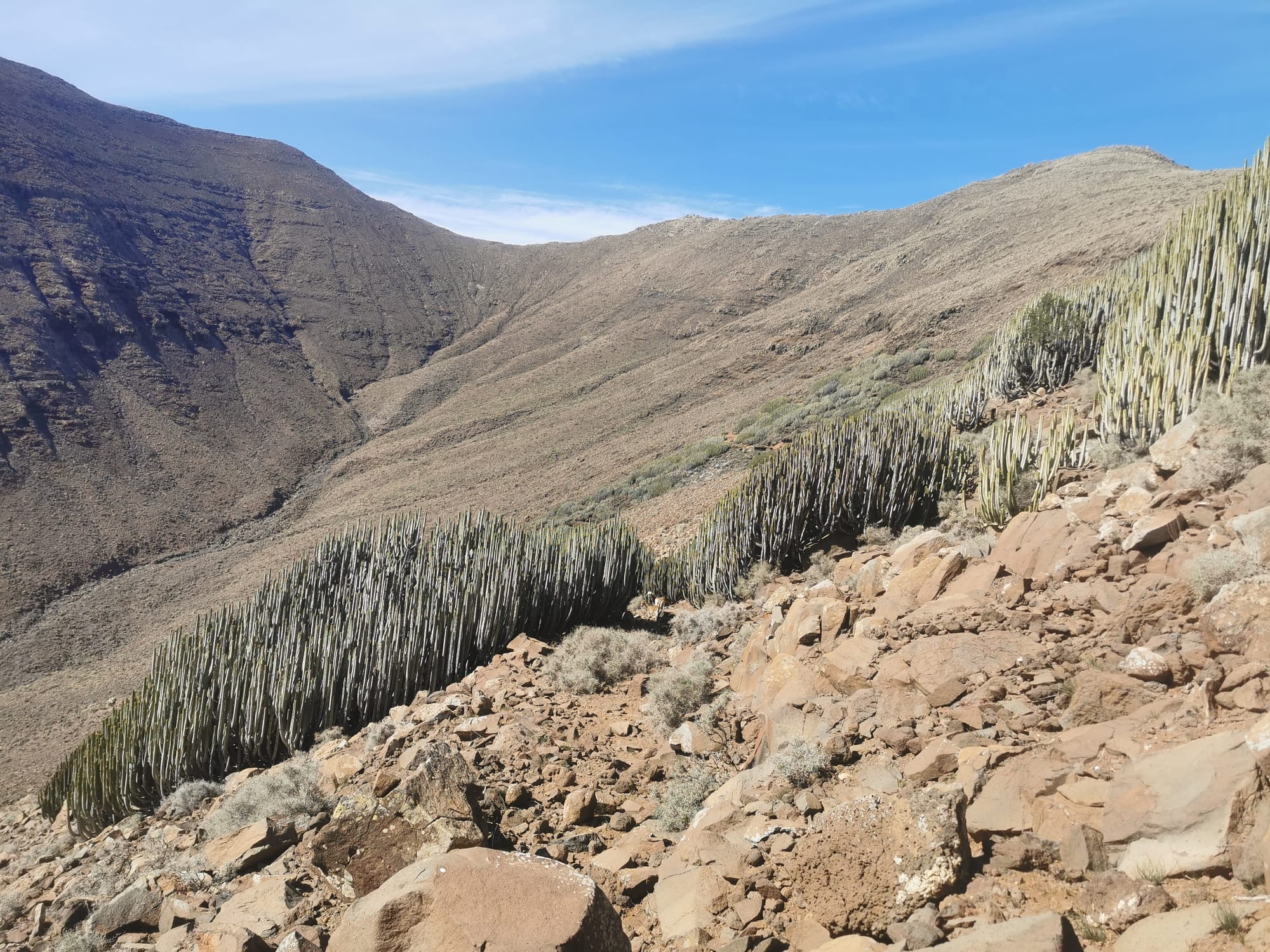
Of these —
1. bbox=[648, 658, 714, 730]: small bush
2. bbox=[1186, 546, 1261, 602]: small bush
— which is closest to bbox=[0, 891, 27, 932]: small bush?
bbox=[648, 658, 714, 730]: small bush

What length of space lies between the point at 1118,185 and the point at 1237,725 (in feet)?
140

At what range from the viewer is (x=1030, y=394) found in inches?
408

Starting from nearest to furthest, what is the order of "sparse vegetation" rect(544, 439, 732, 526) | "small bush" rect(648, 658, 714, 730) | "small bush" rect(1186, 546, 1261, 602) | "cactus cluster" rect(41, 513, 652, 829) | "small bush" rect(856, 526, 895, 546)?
1. "small bush" rect(1186, 546, 1261, 602)
2. "small bush" rect(648, 658, 714, 730)
3. "cactus cluster" rect(41, 513, 652, 829)
4. "small bush" rect(856, 526, 895, 546)
5. "sparse vegetation" rect(544, 439, 732, 526)

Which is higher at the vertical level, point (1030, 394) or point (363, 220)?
point (363, 220)

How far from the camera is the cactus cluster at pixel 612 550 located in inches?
258

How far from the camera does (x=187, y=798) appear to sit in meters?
6.52

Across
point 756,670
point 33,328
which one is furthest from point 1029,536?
point 33,328

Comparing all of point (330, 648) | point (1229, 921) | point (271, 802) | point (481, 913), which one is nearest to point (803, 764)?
point (481, 913)

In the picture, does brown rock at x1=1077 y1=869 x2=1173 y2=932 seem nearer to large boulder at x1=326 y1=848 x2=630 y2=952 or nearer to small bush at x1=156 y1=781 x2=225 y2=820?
large boulder at x1=326 y1=848 x2=630 y2=952

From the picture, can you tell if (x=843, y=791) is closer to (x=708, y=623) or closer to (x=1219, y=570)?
(x=1219, y=570)

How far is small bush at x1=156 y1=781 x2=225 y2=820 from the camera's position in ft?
21.1

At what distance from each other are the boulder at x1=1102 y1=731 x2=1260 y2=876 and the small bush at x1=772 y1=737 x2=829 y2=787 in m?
1.34

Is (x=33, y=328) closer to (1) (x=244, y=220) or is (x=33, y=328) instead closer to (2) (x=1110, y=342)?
(1) (x=244, y=220)

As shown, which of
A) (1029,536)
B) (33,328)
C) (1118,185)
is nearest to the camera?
(1029,536)
